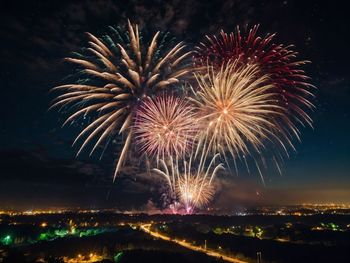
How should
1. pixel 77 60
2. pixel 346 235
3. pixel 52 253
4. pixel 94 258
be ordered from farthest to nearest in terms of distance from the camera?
A: pixel 346 235 < pixel 52 253 < pixel 94 258 < pixel 77 60

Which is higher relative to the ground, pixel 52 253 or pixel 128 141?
pixel 128 141

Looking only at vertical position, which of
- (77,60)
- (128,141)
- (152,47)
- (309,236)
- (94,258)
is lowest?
Answer: (94,258)

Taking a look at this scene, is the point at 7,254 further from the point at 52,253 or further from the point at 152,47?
the point at 152,47

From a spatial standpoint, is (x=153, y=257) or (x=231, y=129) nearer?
(x=231, y=129)

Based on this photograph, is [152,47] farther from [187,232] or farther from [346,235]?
[346,235]

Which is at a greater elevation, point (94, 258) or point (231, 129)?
point (231, 129)

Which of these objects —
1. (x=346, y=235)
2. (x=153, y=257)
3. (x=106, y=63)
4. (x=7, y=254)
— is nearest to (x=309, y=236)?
(x=346, y=235)

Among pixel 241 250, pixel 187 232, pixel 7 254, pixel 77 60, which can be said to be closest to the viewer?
pixel 77 60

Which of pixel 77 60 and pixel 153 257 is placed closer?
pixel 77 60

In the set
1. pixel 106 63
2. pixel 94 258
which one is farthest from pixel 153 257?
pixel 106 63
